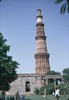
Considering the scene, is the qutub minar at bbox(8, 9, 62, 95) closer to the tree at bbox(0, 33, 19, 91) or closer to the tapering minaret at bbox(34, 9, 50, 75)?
the tapering minaret at bbox(34, 9, 50, 75)

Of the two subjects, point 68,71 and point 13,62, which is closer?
point 13,62

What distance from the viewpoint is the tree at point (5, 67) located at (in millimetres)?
28578

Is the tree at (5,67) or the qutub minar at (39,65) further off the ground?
the qutub minar at (39,65)

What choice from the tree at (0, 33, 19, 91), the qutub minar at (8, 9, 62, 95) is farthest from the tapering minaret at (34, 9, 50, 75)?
the tree at (0, 33, 19, 91)

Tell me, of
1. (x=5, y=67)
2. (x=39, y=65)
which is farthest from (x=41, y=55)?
(x=5, y=67)

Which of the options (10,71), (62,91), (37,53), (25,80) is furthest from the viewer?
(37,53)

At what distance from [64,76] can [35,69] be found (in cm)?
1108

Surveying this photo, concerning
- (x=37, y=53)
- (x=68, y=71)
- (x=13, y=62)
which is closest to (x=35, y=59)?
(x=37, y=53)

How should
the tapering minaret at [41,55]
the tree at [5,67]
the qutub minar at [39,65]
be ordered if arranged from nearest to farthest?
1. the tree at [5,67]
2. the qutub minar at [39,65]
3. the tapering minaret at [41,55]

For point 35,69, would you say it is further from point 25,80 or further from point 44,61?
point 25,80

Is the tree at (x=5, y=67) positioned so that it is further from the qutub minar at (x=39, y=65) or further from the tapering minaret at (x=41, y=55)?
the tapering minaret at (x=41, y=55)

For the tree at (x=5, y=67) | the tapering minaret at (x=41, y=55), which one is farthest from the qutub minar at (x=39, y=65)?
the tree at (x=5, y=67)

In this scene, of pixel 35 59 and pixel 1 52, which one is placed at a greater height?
pixel 35 59

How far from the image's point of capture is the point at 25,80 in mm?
70500
